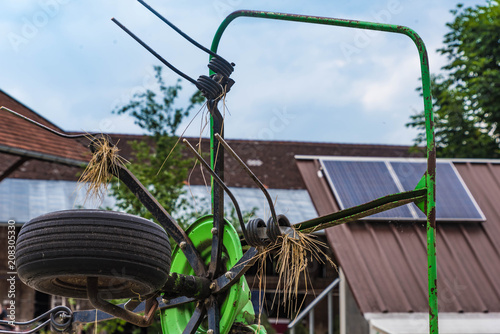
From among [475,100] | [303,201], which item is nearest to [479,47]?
[475,100]

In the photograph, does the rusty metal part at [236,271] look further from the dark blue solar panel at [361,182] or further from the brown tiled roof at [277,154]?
the brown tiled roof at [277,154]

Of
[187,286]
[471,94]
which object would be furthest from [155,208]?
[471,94]

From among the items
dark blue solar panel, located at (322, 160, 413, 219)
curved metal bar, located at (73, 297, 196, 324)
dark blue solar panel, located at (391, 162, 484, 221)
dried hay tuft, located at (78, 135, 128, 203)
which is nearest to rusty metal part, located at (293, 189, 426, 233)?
curved metal bar, located at (73, 297, 196, 324)

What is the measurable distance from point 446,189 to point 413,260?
1335 mm

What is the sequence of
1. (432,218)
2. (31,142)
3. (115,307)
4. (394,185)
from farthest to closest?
(31,142) → (394,185) → (115,307) → (432,218)

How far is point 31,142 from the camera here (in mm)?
9523

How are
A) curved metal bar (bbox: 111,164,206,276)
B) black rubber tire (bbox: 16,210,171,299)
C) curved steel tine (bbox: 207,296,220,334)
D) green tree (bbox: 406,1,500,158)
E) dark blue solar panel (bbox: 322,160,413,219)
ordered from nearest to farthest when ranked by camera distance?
black rubber tire (bbox: 16,210,171,299)
curved steel tine (bbox: 207,296,220,334)
curved metal bar (bbox: 111,164,206,276)
dark blue solar panel (bbox: 322,160,413,219)
green tree (bbox: 406,1,500,158)

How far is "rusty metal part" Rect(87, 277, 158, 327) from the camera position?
7.61ft

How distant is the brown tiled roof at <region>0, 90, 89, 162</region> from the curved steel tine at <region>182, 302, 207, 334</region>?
257 inches

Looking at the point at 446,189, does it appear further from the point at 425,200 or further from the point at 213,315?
the point at 425,200

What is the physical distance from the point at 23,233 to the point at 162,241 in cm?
46

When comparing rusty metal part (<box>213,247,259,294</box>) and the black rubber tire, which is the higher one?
rusty metal part (<box>213,247,259,294</box>)

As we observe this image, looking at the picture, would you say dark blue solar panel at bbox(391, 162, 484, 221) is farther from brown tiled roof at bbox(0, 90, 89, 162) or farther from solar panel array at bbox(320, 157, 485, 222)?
brown tiled roof at bbox(0, 90, 89, 162)

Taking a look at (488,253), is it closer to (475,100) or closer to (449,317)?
(449,317)
